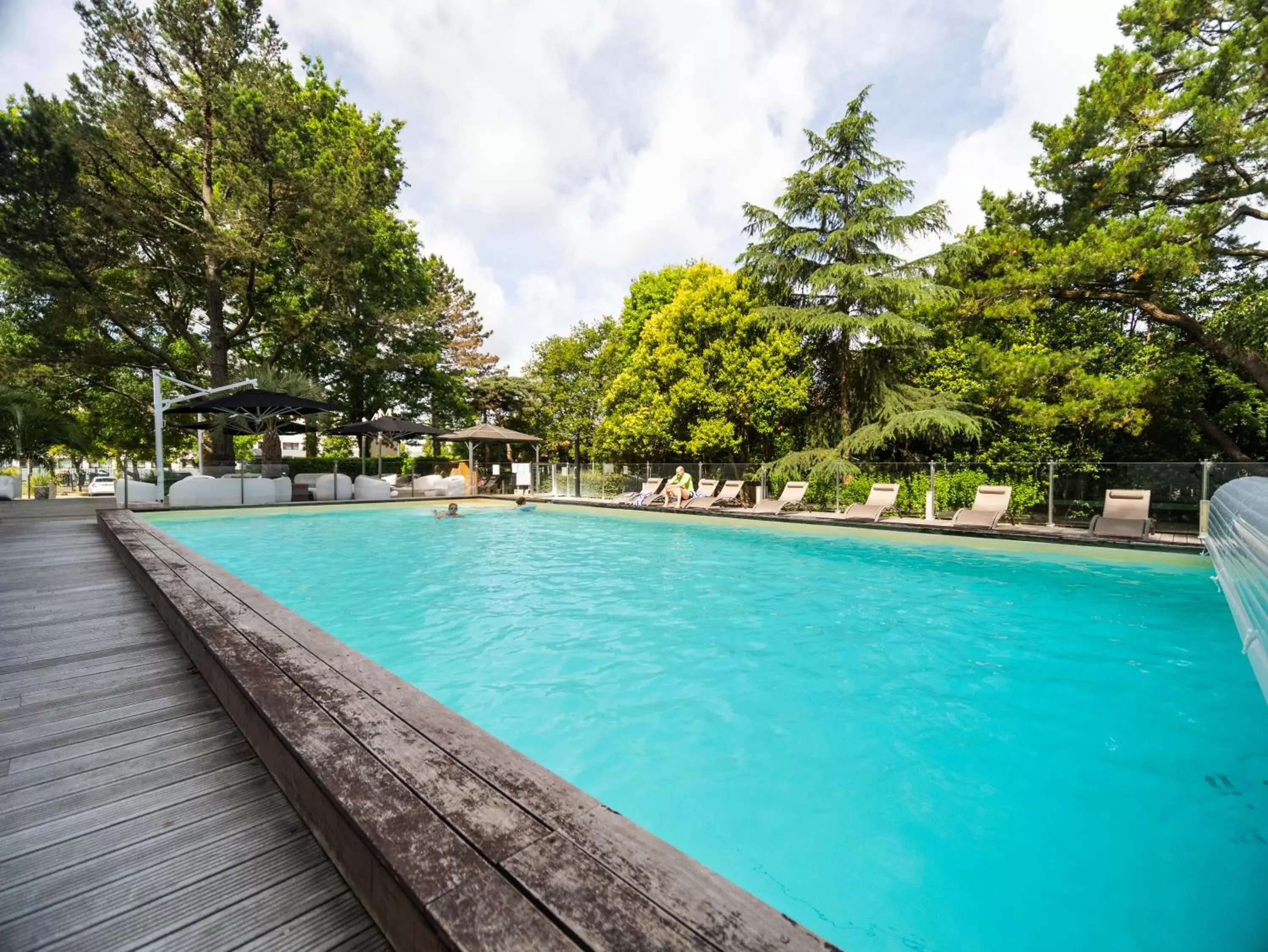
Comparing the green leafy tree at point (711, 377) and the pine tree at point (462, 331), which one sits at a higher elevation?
the pine tree at point (462, 331)

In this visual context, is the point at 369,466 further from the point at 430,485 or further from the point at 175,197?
the point at 175,197

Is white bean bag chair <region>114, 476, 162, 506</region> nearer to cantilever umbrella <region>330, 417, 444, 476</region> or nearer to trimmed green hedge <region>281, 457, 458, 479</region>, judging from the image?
cantilever umbrella <region>330, 417, 444, 476</region>

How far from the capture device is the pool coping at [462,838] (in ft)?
3.59

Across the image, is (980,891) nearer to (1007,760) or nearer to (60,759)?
(1007,760)

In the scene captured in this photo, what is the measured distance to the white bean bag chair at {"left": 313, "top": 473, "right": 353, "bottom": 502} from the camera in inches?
740

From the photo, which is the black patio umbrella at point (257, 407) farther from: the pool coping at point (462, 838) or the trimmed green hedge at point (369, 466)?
the pool coping at point (462, 838)

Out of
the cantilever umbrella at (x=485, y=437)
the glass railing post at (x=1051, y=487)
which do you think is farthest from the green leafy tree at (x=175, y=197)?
the glass railing post at (x=1051, y=487)

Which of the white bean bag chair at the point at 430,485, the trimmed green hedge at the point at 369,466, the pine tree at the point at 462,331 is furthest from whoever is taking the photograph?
the pine tree at the point at 462,331

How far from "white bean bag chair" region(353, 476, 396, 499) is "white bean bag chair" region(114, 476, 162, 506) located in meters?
5.15

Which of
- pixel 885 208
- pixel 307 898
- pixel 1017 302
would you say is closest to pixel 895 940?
pixel 307 898

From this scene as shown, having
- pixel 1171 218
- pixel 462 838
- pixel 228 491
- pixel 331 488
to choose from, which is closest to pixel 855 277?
pixel 1171 218

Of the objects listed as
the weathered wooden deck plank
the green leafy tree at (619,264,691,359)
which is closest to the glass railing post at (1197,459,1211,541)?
the weathered wooden deck plank

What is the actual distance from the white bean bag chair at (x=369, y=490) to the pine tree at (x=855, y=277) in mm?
13558

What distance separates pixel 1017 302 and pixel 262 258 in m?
21.0
